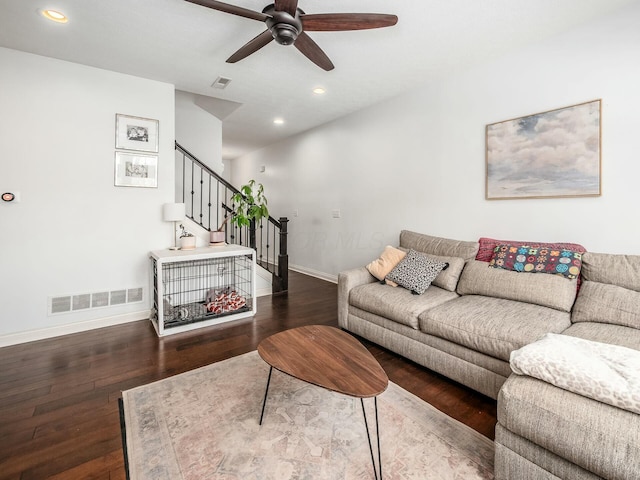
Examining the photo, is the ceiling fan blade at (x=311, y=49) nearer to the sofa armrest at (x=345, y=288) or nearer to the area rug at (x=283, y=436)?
the sofa armrest at (x=345, y=288)

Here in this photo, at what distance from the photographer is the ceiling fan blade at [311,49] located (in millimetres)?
2045

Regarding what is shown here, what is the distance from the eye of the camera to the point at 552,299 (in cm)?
209

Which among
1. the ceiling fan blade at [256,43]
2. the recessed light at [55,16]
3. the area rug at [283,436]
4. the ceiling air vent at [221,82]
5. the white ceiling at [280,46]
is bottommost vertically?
the area rug at [283,436]

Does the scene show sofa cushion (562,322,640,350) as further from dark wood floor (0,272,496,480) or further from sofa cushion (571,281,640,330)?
dark wood floor (0,272,496,480)

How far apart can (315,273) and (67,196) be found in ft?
11.9

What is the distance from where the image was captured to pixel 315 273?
5.43m

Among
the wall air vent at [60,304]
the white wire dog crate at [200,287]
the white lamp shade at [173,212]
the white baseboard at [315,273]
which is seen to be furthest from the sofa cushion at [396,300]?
the wall air vent at [60,304]

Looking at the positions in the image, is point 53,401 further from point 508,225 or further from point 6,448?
point 508,225

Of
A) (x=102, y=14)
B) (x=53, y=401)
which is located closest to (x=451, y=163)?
(x=102, y=14)

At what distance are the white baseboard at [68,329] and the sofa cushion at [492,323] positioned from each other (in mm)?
3003

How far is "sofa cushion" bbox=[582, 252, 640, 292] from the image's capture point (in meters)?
1.95

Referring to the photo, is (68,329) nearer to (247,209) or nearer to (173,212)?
(173,212)

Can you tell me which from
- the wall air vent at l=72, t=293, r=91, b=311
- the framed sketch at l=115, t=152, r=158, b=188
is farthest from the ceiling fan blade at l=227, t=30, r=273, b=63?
the wall air vent at l=72, t=293, r=91, b=311

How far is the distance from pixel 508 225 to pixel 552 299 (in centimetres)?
95
